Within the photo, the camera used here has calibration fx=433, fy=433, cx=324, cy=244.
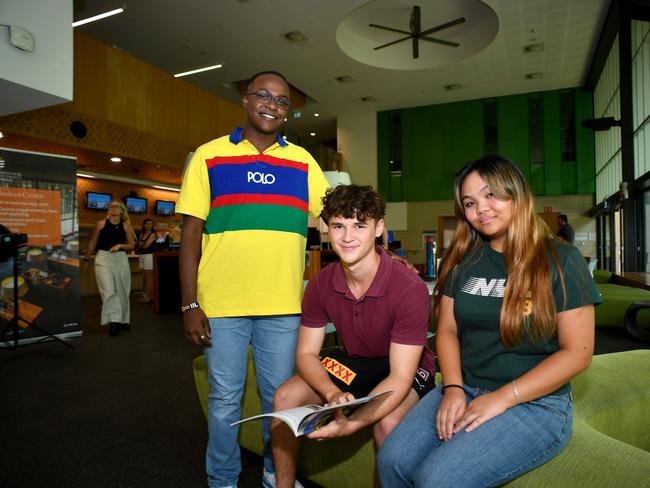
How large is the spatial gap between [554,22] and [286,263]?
859cm

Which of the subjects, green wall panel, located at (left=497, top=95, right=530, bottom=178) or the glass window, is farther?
green wall panel, located at (left=497, top=95, right=530, bottom=178)

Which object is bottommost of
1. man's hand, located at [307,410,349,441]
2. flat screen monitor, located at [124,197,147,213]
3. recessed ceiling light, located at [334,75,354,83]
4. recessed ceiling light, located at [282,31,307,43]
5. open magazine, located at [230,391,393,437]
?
man's hand, located at [307,410,349,441]

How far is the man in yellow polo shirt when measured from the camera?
1.59 meters

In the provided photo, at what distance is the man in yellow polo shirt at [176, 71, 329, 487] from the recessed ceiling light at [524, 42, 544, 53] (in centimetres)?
896

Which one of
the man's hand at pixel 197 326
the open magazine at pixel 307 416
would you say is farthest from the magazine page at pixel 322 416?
the man's hand at pixel 197 326

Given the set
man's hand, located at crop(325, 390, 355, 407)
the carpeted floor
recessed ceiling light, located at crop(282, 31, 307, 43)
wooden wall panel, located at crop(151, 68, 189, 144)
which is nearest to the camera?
man's hand, located at crop(325, 390, 355, 407)

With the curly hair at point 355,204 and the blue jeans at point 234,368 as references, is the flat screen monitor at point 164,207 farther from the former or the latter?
the curly hair at point 355,204

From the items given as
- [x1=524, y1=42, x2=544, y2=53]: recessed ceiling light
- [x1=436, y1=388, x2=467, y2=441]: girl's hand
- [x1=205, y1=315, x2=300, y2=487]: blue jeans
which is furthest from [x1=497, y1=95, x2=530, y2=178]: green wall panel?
[x1=436, y1=388, x2=467, y2=441]: girl's hand

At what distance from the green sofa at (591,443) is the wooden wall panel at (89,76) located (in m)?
6.58

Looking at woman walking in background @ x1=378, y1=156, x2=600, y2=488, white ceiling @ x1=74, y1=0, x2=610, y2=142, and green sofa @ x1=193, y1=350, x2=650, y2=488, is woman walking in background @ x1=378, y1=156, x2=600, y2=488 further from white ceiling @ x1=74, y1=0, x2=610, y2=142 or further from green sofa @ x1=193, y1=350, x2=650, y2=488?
white ceiling @ x1=74, y1=0, x2=610, y2=142

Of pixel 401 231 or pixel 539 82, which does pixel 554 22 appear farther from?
pixel 401 231

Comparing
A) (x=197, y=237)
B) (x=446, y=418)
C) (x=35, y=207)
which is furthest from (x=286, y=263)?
(x=35, y=207)

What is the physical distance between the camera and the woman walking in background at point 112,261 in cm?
491

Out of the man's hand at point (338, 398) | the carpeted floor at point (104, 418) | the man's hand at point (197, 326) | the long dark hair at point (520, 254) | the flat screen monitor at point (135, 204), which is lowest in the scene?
the carpeted floor at point (104, 418)
